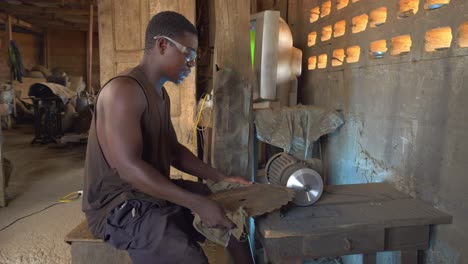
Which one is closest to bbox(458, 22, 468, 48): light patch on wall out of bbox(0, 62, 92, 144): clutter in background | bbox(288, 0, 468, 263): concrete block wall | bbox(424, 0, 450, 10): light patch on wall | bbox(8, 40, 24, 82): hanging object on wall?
bbox(288, 0, 468, 263): concrete block wall

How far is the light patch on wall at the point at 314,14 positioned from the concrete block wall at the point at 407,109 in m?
0.16

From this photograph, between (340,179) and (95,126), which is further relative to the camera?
(340,179)

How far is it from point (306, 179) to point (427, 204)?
692 millimetres

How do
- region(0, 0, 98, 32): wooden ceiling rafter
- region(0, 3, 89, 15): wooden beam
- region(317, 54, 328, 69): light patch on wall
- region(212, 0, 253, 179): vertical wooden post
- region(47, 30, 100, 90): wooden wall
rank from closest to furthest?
1. region(212, 0, 253, 179): vertical wooden post
2. region(317, 54, 328, 69): light patch on wall
3. region(0, 0, 98, 32): wooden ceiling rafter
4. region(0, 3, 89, 15): wooden beam
5. region(47, 30, 100, 90): wooden wall

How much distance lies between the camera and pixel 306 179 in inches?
71.8

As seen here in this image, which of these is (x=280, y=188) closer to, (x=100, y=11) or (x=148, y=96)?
(x=148, y=96)

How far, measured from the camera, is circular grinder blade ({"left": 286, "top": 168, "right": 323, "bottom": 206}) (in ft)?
5.94

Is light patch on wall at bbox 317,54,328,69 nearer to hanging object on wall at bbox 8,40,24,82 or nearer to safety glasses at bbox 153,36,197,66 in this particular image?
safety glasses at bbox 153,36,197,66

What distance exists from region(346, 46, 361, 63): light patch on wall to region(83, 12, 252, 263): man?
1.41 metres

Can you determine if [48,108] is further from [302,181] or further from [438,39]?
[438,39]

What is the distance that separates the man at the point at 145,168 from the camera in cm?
147

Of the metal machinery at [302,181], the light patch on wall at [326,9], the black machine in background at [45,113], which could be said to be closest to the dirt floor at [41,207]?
the black machine in background at [45,113]

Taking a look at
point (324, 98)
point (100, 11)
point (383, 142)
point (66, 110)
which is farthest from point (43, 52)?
Answer: point (383, 142)

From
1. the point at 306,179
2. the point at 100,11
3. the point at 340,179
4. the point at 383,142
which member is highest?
the point at 100,11
